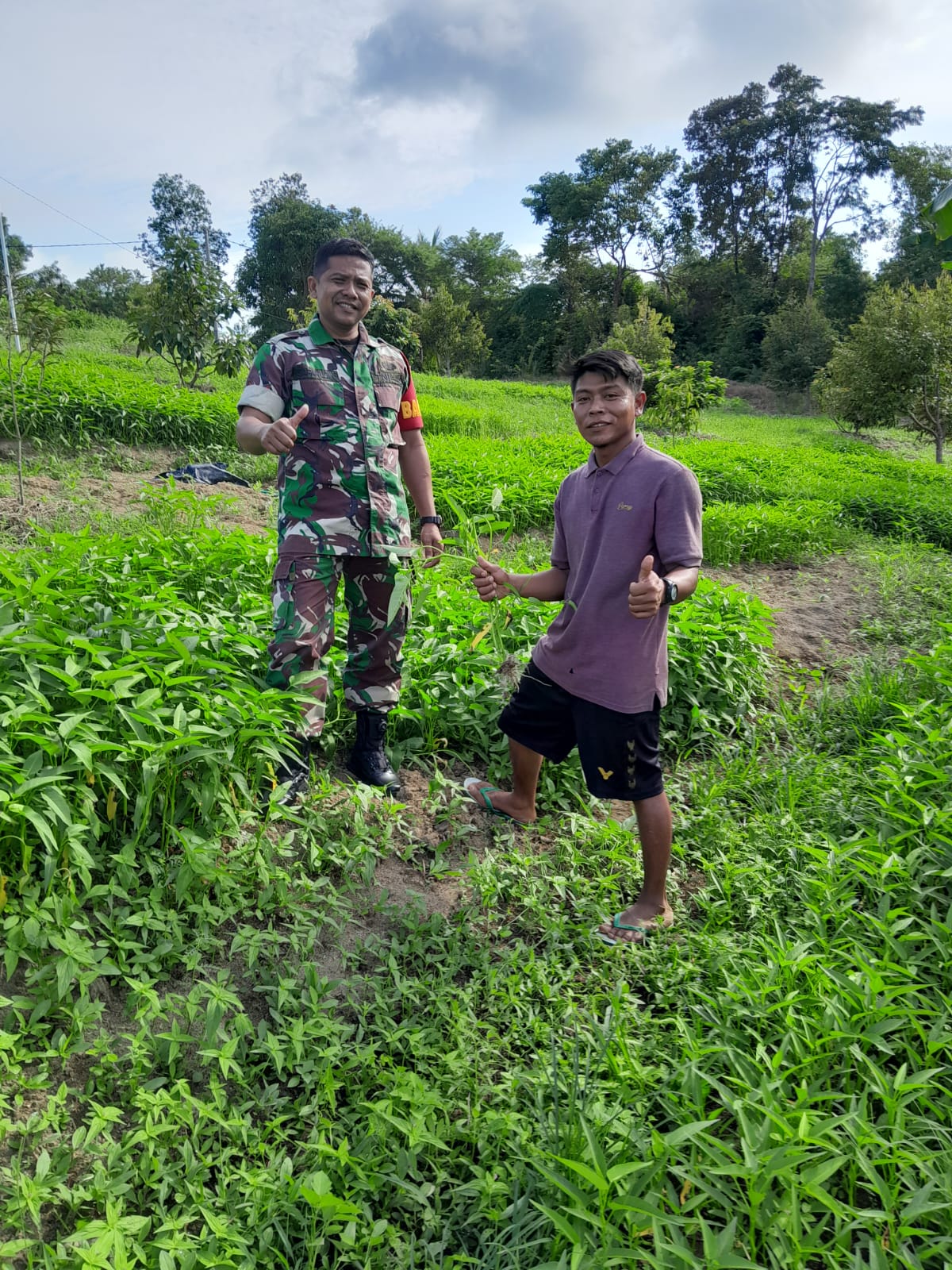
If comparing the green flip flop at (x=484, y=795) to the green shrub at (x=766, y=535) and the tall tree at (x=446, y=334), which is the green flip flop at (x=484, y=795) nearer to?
the green shrub at (x=766, y=535)

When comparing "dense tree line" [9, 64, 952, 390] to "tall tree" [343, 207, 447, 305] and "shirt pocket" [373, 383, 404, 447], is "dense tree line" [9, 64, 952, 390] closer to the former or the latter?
"tall tree" [343, 207, 447, 305]

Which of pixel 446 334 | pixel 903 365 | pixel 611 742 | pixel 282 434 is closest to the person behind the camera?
pixel 611 742

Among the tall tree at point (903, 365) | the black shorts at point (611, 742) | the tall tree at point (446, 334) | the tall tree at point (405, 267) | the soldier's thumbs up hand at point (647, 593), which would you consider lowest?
the black shorts at point (611, 742)

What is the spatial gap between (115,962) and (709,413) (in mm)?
25777

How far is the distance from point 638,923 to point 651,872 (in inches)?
6.2

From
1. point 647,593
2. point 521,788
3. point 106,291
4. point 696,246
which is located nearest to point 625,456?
point 647,593

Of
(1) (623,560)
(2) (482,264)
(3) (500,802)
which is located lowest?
(3) (500,802)

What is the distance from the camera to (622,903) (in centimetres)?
242

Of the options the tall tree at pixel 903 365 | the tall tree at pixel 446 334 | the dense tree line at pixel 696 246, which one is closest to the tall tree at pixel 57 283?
the dense tree line at pixel 696 246

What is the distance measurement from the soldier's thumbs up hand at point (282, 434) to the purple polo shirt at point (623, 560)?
0.88 meters

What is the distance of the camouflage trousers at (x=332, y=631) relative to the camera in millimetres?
2592

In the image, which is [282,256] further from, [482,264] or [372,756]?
[372,756]

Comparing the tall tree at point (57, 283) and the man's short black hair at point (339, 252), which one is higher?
the tall tree at point (57, 283)

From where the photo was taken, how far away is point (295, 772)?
2.66m
